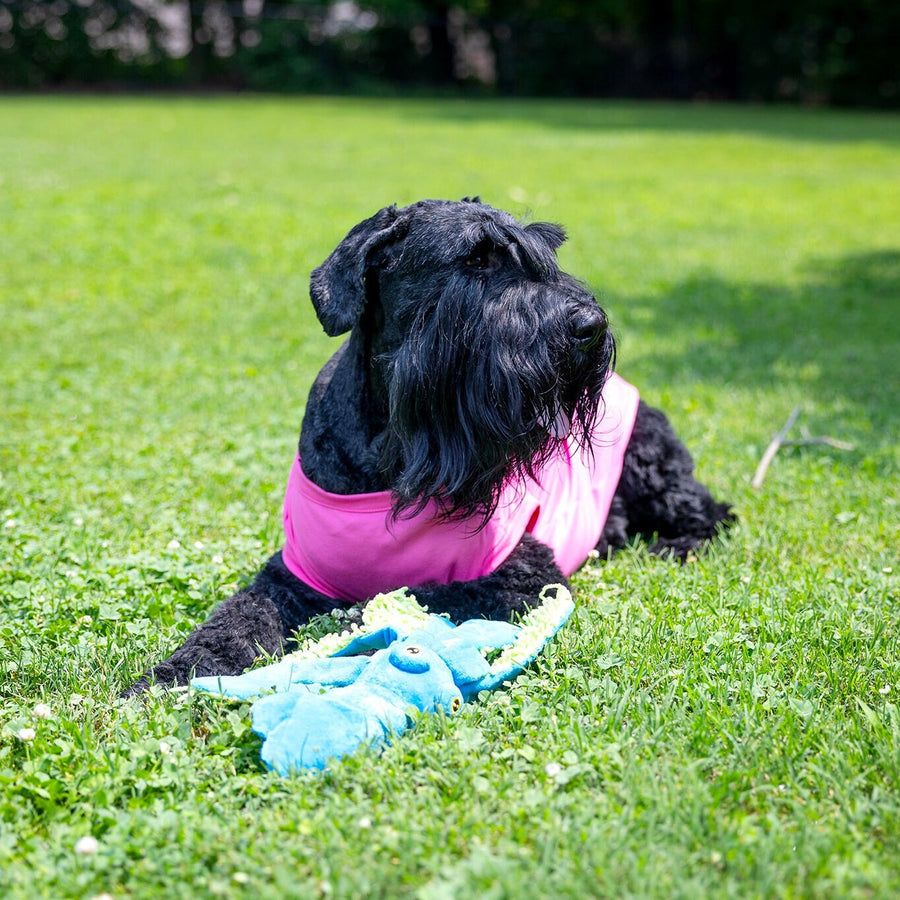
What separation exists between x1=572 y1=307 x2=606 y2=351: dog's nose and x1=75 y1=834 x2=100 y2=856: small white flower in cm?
185

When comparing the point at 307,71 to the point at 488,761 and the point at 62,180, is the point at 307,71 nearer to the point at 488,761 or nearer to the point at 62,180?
the point at 62,180

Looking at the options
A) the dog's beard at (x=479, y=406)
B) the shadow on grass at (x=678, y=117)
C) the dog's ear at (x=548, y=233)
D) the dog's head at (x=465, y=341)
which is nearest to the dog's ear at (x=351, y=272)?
the dog's head at (x=465, y=341)

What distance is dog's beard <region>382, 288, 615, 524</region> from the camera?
2.90 m

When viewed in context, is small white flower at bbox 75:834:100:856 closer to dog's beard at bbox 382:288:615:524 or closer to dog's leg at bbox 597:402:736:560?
dog's beard at bbox 382:288:615:524

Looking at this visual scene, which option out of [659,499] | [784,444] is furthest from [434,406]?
[784,444]

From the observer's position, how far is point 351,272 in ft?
10.3

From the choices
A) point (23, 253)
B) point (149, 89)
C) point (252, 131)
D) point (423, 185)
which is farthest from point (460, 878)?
point (149, 89)

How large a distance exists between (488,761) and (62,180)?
1135 centimetres

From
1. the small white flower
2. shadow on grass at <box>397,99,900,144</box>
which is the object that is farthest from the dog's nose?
shadow on grass at <box>397,99,900,144</box>

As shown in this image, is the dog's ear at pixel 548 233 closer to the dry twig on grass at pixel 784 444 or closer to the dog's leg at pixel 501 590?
the dog's leg at pixel 501 590

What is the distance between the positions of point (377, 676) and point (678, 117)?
25111 millimetres

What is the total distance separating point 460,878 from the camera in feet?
6.67

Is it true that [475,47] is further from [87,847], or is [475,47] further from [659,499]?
[87,847]

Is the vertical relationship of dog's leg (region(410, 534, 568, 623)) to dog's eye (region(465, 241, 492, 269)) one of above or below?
below
